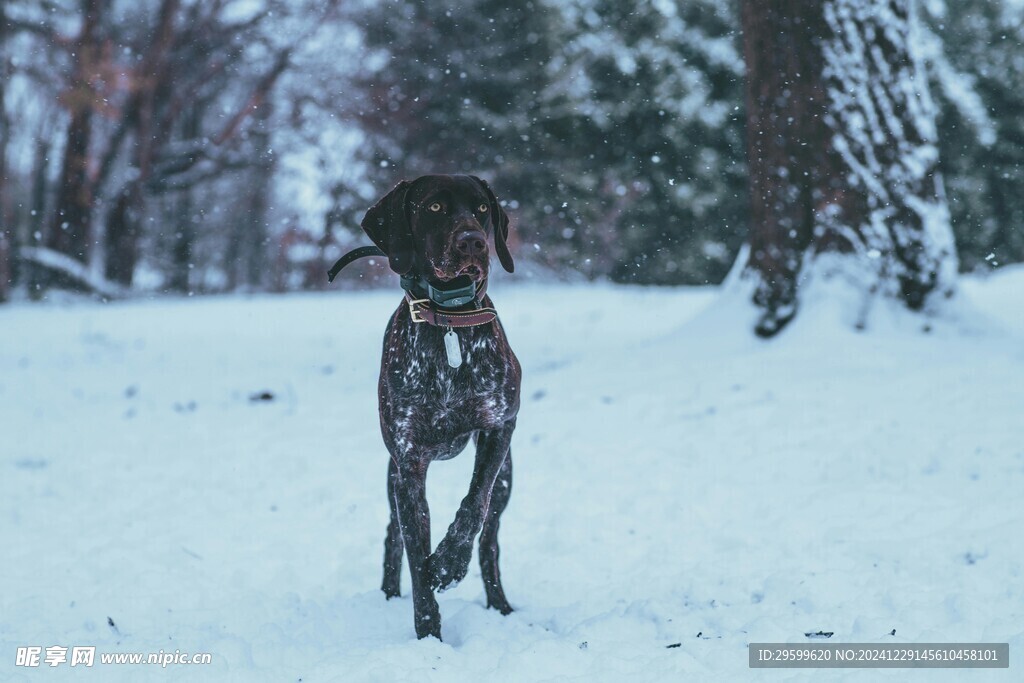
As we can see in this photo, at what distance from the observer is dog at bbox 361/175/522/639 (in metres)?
3.77

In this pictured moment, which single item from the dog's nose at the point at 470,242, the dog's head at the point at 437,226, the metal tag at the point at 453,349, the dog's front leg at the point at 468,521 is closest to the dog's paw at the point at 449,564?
the dog's front leg at the point at 468,521

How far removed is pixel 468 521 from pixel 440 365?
0.63 m

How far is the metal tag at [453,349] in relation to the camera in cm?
379

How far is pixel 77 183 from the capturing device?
21.1 metres

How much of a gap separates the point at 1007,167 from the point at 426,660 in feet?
84.5

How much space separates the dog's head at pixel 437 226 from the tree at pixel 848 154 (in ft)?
17.7

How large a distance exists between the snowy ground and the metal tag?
1.16m

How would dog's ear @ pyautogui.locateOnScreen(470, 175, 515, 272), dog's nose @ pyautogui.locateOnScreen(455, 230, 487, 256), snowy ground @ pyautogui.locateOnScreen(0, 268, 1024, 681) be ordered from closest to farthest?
dog's nose @ pyautogui.locateOnScreen(455, 230, 487, 256), dog's ear @ pyautogui.locateOnScreen(470, 175, 515, 272), snowy ground @ pyautogui.locateOnScreen(0, 268, 1024, 681)

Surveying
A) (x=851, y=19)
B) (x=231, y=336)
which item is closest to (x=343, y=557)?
(x=851, y=19)

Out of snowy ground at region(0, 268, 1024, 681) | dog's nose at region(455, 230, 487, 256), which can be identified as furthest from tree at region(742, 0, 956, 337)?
dog's nose at region(455, 230, 487, 256)

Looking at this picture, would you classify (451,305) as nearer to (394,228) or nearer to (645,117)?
(394,228)

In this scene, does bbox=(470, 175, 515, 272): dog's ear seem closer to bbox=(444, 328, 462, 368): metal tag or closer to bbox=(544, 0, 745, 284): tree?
bbox=(444, 328, 462, 368): metal tag

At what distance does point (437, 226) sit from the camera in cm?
374

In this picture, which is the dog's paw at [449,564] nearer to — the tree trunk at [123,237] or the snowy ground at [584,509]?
the snowy ground at [584,509]
